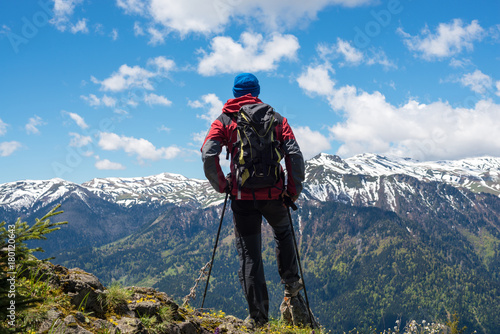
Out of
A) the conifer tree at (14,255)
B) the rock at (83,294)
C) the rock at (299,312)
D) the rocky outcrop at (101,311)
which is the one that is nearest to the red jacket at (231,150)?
the rocky outcrop at (101,311)

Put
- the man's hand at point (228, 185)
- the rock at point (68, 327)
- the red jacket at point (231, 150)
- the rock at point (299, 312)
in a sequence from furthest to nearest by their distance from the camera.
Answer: the rock at point (299, 312)
the man's hand at point (228, 185)
the red jacket at point (231, 150)
the rock at point (68, 327)

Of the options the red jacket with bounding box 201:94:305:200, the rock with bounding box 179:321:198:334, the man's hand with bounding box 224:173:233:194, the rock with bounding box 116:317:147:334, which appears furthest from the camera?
the man's hand with bounding box 224:173:233:194

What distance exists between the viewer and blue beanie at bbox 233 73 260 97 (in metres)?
7.55

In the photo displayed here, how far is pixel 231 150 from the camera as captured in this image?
698cm

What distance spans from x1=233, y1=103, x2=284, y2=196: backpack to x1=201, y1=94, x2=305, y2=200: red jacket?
19 centimetres

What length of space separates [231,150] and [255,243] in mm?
2044

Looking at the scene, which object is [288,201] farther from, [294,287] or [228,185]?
[294,287]

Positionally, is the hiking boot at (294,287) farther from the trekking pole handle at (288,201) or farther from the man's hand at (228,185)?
the man's hand at (228,185)

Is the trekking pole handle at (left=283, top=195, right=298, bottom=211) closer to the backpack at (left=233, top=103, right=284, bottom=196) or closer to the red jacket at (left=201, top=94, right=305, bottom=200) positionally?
the red jacket at (left=201, top=94, right=305, bottom=200)

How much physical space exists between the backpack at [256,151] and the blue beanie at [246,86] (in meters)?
0.93

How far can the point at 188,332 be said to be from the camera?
5305 millimetres

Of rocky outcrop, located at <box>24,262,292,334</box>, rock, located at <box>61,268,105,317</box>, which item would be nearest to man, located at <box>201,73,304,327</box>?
rocky outcrop, located at <box>24,262,292,334</box>

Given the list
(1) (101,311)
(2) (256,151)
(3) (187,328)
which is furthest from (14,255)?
(2) (256,151)

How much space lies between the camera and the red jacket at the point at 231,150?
670 cm
